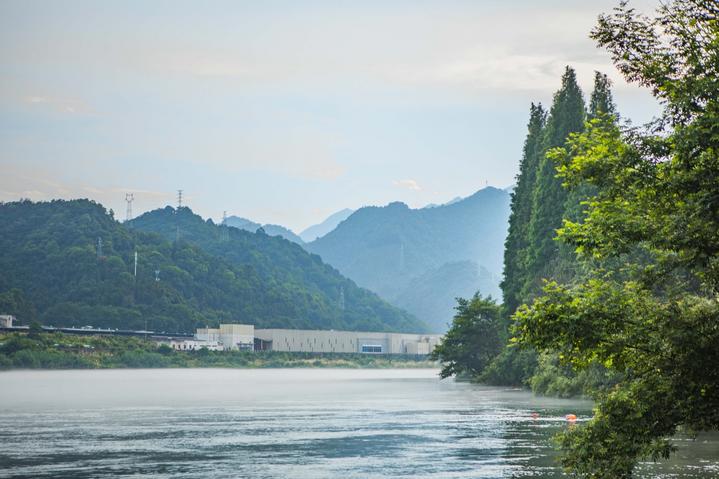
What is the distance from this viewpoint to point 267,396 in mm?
99500

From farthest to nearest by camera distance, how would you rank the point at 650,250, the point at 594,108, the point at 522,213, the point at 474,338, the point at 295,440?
the point at 474,338 → the point at 522,213 → the point at 594,108 → the point at 295,440 → the point at 650,250

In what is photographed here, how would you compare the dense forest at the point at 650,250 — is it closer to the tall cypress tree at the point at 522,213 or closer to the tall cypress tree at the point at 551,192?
the tall cypress tree at the point at 551,192

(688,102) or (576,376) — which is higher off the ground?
(688,102)

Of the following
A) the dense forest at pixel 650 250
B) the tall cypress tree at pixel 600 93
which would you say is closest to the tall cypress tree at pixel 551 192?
the tall cypress tree at pixel 600 93

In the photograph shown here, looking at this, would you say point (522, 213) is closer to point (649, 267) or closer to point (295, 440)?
point (295, 440)

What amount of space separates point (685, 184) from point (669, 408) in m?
4.93

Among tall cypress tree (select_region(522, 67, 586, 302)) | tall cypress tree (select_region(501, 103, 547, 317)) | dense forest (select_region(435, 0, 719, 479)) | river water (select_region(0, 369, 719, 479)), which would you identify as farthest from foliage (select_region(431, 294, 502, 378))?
dense forest (select_region(435, 0, 719, 479))

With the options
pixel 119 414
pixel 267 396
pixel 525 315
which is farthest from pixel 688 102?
pixel 267 396

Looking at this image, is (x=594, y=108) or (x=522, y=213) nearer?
(x=594, y=108)

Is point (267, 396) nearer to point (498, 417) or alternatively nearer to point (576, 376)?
point (576, 376)

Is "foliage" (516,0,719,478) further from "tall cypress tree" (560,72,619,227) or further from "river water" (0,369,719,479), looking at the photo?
"tall cypress tree" (560,72,619,227)

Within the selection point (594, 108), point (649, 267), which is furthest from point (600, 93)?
point (649, 267)

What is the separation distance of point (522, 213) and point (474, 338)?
63.5 ft

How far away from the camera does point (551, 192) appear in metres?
101
